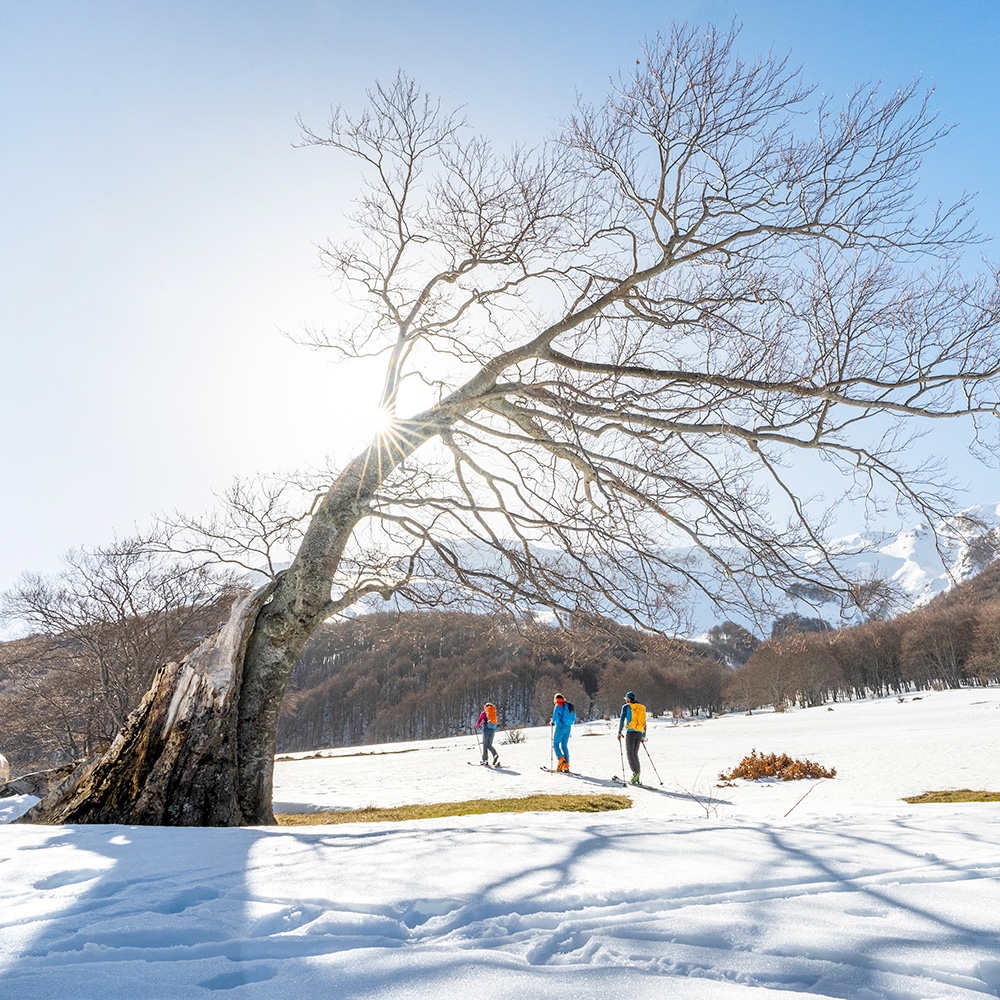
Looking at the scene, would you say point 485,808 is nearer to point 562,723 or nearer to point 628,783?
point 628,783

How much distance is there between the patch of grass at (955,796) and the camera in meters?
8.09

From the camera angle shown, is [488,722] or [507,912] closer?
[507,912]

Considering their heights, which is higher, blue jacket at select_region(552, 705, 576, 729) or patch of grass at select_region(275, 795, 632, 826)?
blue jacket at select_region(552, 705, 576, 729)

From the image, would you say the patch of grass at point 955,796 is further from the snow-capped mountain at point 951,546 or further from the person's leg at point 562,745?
the person's leg at point 562,745

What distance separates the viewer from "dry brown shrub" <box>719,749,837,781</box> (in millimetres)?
12335

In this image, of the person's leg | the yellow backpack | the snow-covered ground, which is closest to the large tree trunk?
the snow-covered ground

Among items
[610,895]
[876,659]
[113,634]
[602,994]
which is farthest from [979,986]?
[876,659]

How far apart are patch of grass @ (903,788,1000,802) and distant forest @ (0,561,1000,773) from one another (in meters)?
2.34

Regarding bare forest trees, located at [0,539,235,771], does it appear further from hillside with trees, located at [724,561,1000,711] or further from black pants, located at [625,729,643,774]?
hillside with trees, located at [724,561,1000,711]

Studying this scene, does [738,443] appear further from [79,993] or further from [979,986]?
[79,993]

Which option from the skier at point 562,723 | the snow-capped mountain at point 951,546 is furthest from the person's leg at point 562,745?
the snow-capped mountain at point 951,546

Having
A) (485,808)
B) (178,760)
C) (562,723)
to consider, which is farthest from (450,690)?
(178,760)

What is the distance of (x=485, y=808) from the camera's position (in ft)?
25.9

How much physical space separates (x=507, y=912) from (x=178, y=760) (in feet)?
15.1
